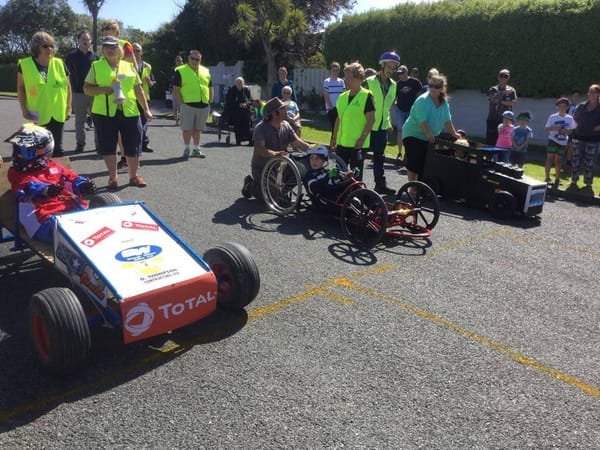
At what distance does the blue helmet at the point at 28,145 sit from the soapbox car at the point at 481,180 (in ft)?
17.4

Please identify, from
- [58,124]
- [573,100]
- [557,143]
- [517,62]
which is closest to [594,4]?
[517,62]

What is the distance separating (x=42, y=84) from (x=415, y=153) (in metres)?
4.99

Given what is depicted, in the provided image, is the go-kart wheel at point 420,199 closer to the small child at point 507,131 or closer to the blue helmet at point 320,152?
the blue helmet at point 320,152

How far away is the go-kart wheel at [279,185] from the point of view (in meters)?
6.53

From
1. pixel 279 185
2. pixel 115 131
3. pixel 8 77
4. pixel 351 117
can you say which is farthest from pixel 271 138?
pixel 8 77

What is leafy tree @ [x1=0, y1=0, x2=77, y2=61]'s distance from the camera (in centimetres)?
6412

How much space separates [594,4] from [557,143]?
6.24 m

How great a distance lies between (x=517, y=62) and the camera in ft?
47.4

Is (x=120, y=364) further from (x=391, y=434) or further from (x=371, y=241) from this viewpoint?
(x=371, y=241)

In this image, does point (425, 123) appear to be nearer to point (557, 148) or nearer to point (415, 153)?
point (415, 153)

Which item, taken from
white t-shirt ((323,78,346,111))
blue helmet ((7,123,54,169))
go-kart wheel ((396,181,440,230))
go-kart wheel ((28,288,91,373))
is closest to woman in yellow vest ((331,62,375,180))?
go-kart wheel ((396,181,440,230))

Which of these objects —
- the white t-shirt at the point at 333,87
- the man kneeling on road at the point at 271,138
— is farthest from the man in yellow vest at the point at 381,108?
the white t-shirt at the point at 333,87

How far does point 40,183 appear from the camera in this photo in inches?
171

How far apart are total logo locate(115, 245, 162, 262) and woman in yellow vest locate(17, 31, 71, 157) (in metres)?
3.53
